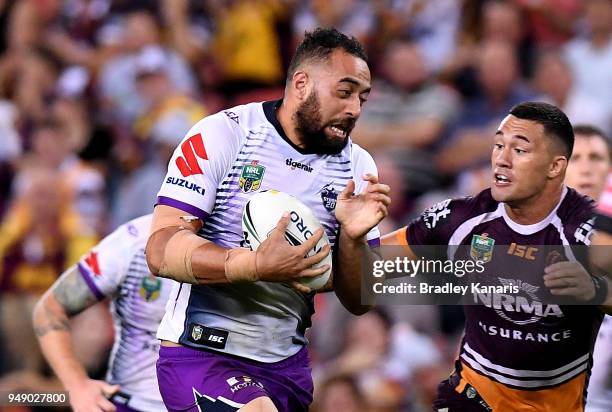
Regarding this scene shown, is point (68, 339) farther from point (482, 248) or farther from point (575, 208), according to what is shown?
point (575, 208)

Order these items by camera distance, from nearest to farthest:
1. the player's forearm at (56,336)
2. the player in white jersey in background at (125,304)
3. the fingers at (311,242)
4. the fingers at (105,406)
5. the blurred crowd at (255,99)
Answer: the fingers at (311,242)
the fingers at (105,406)
the player's forearm at (56,336)
the player in white jersey in background at (125,304)
the blurred crowd at (255,99)

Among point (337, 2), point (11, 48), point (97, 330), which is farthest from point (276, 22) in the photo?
point (97, 330)

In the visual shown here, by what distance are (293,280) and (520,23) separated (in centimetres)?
593

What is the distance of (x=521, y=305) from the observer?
18.3 feet

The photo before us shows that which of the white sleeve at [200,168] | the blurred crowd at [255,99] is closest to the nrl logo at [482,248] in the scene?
the white sleeve at [200,168]

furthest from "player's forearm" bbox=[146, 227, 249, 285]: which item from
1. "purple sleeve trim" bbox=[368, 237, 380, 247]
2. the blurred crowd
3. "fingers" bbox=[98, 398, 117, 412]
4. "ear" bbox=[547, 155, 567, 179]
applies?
the blurred crowd

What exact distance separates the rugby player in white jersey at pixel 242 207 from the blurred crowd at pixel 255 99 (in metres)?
3.19

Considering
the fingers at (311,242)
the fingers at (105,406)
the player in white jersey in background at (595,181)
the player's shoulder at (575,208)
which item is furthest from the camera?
the player in white jersey in background at (595,181)

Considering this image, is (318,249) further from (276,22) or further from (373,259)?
(276,22)

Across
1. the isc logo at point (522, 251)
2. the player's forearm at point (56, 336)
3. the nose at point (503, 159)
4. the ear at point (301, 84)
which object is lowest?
the player's forearm at point (56, 336)

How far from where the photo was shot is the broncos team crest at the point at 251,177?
208 inches

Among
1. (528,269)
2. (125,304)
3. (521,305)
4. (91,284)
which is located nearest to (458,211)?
(528,269)

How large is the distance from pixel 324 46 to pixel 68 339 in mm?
2285

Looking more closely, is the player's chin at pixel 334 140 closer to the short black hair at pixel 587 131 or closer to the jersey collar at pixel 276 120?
the jersey collar at pixel 276 120
